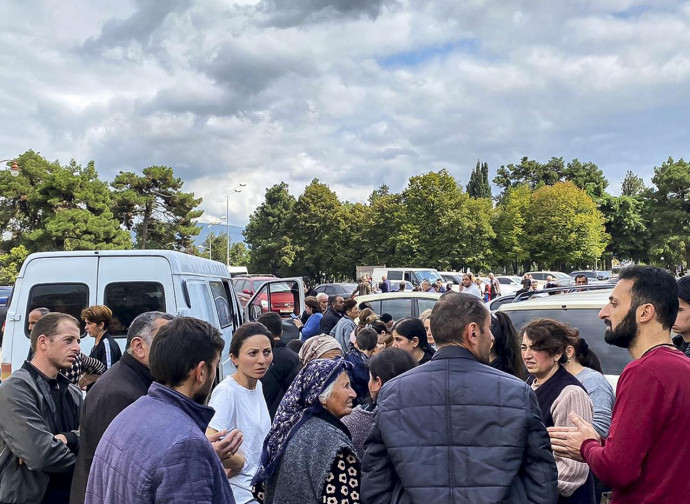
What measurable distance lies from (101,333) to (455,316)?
4.14 m

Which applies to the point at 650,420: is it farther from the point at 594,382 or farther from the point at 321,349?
the point at 321,349

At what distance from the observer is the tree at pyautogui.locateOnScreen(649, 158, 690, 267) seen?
55.7m

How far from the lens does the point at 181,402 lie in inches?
87.4

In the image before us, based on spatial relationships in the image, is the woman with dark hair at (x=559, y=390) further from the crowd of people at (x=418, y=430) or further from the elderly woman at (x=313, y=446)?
the elderly woman at (x=313, y=446)

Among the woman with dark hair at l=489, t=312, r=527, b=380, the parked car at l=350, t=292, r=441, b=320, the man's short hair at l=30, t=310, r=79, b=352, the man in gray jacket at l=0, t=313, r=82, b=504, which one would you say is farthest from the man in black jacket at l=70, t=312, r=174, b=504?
the parked car at l=350, t=292, r=441, b=320

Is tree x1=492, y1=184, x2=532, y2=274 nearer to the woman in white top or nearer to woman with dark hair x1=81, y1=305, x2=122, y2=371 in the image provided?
woman with dark hair x1=81, y1=305, x2=122, y2=371

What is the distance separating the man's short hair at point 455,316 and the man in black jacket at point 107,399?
4.94ft

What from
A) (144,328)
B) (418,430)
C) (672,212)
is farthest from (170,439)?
(672,212)

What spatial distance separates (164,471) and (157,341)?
516 millimetres

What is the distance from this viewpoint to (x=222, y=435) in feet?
10.0

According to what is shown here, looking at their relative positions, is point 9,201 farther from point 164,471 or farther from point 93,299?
point 164,471

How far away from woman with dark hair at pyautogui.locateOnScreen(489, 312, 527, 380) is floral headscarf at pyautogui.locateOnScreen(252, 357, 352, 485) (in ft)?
6.46

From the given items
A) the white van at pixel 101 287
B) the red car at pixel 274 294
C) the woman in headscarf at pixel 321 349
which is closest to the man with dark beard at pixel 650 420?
the woman in headscarf at pixel 321 349

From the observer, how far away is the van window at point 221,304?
884 cm
